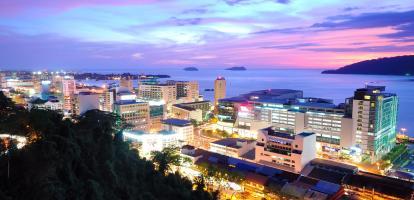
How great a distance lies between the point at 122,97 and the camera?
38.8m

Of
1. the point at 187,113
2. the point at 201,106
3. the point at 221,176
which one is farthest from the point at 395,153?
the point at 201,106

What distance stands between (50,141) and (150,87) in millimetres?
41374

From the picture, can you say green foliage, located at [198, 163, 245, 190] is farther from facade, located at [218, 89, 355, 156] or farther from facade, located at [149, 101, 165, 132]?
facade, located at [149, 101, 165, 132]

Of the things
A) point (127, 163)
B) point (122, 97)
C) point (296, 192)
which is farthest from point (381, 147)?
point (122, 97)

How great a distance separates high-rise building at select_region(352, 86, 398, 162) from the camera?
80.4 feet

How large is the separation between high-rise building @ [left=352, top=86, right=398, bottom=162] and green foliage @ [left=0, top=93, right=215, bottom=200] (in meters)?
16.7

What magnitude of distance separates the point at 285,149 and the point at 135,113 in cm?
1671

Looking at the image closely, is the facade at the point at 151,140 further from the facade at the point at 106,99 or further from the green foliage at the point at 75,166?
the facade at the point at 106,99

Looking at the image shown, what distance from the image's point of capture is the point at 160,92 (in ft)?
160

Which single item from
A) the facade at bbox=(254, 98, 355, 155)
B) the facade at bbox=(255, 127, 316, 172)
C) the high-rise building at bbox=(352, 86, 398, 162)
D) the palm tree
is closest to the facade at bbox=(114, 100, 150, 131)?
the facade at bbox=(254, 98, 355, 155)

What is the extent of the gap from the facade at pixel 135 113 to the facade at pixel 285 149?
13818mm

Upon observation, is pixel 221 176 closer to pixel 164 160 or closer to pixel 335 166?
pixel 164 160

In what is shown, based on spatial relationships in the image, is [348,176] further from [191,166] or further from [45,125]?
[45,125]

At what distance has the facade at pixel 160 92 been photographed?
1907 inches
